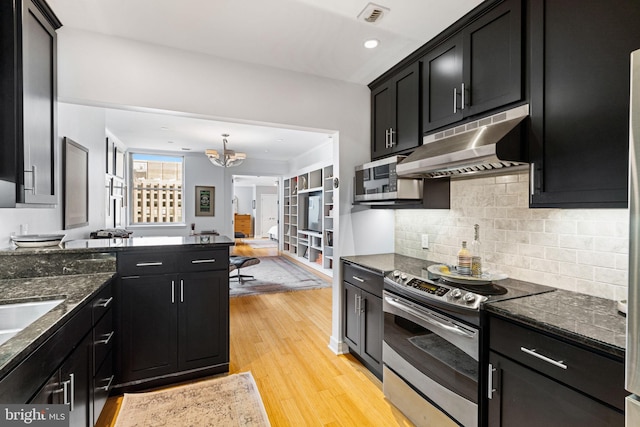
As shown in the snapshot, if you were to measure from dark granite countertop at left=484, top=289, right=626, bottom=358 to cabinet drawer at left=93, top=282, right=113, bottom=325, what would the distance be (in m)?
2.22

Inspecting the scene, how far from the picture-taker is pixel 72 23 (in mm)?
2137

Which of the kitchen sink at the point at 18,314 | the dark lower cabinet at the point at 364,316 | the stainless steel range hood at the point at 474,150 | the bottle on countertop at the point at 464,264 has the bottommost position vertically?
the dark lower cabinet at the point at 364,316

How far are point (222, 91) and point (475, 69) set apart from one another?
6.38ft

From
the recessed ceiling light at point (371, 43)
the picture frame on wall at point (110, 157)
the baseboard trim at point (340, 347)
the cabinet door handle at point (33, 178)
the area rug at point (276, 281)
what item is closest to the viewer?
the cabinet door handle at point (33, 178)

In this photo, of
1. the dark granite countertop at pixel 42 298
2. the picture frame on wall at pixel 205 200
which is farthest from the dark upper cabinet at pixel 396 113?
the picture frame on wall at pixel 205 200

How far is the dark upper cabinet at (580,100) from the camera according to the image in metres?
1.31

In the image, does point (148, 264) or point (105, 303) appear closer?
point (105, 303)

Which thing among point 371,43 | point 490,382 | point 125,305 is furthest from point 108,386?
point 371,43

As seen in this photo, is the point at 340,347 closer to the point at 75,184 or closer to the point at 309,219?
the point at 75,184

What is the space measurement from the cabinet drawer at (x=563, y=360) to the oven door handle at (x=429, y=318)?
5.3 inches

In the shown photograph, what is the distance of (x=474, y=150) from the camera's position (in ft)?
5.74

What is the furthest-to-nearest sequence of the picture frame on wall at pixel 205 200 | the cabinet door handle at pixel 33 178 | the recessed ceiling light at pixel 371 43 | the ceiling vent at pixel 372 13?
the picture frame on wall at pixel 205 200 → the recessed ceiling light at pixel 371 43 → the ceiling vent at pixel 372 13 → the cabinet door handle at pixel 33 178

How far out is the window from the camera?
7.34 metres

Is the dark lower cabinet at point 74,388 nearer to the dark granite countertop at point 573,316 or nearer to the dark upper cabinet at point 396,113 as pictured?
the dark granite countertop at point 573,316
